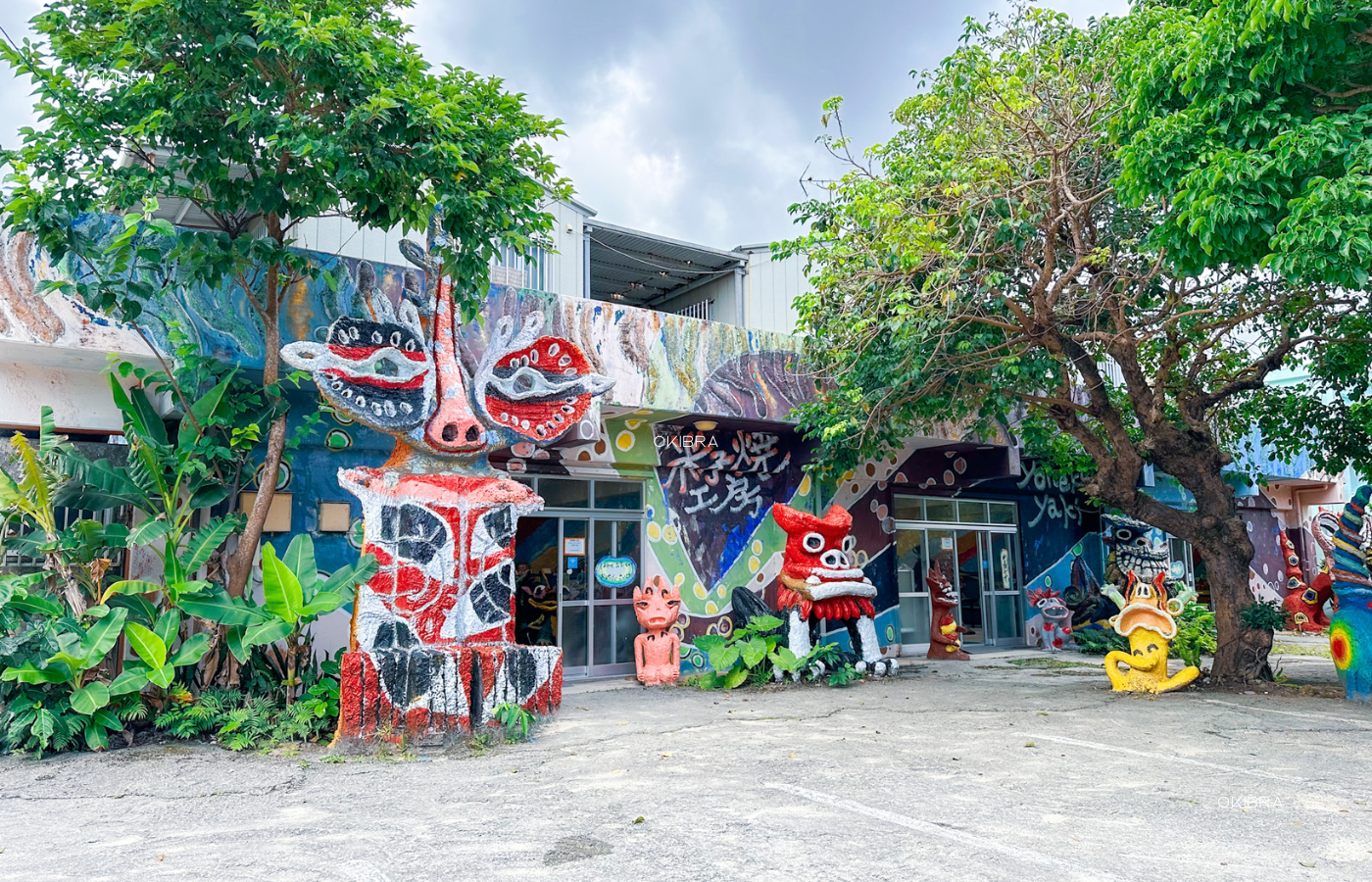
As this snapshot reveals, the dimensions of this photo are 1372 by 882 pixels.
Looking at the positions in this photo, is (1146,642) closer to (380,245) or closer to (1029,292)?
(1029,292)

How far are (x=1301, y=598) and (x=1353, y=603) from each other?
11.2 metres

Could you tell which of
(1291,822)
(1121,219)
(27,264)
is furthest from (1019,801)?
(27,264)

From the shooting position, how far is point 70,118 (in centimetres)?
702

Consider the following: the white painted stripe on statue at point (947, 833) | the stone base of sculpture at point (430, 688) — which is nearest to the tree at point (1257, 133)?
the white painted stripe on statue at point (947, 833)

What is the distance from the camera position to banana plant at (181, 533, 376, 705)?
6820 millimetres

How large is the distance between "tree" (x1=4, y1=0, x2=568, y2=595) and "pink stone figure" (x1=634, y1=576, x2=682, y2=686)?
433cm

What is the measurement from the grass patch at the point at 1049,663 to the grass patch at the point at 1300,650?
3.29 metres

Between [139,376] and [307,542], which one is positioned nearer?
[307,542]

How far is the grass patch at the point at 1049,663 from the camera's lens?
496 inches

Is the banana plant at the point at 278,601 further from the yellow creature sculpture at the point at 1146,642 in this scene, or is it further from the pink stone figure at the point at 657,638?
the yellow creature sculpture at the point at 1146,642

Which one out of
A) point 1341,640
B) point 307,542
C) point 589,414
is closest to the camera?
point 307,542

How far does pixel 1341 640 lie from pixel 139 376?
1162cm

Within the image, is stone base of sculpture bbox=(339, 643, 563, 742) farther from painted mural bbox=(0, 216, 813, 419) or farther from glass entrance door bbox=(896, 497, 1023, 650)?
glass entrance door bbox=(896, 497, 1023, 650)

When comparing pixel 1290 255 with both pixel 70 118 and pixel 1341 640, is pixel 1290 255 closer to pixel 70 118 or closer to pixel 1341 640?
pixel 1341 640
